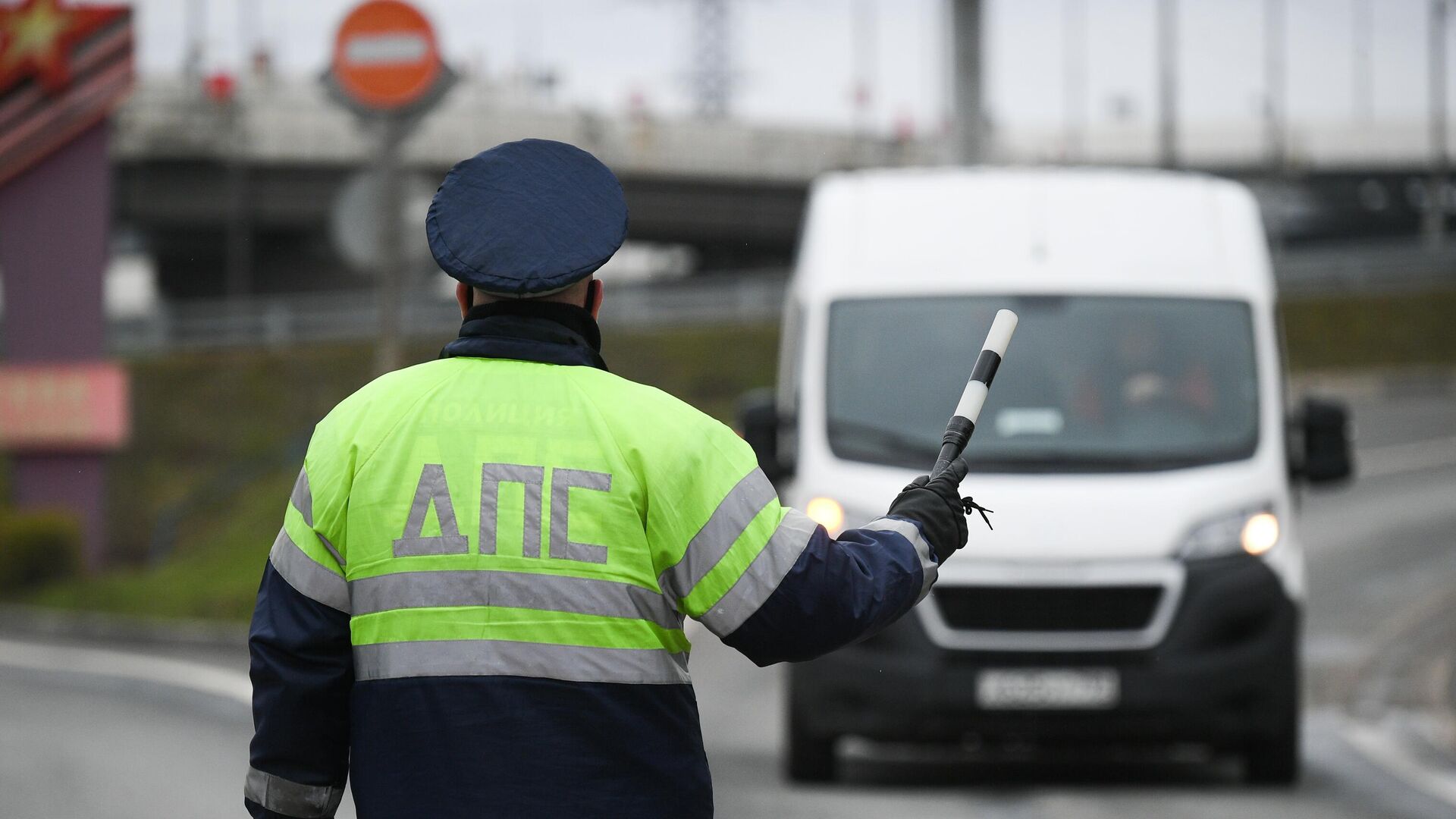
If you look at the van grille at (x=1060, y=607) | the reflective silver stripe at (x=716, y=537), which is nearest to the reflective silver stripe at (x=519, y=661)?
the reflective silver stripe at (x=716, y=537)

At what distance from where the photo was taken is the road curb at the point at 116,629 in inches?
670

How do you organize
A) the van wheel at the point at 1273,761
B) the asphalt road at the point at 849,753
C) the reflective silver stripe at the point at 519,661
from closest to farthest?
the reflective silver stripe at the point at 519,661
the asphalt road at the point at 849,753
the van wheel at the point at 1273,761

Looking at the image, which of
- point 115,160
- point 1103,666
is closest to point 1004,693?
point 1103,666

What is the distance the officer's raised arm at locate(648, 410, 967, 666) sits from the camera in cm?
284

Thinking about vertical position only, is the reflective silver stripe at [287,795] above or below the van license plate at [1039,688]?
above

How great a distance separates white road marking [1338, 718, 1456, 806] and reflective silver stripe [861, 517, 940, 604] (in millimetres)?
6402

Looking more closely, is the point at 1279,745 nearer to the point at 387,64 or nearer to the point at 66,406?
the point at 387,64

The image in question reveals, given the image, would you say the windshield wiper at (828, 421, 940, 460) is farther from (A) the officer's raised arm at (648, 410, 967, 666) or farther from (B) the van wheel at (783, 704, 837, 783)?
(A) the officer's raised arm at (648, 410, 967, 666)

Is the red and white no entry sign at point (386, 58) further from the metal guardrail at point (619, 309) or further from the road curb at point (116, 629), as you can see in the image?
the metal guardrail at point (619, 309)

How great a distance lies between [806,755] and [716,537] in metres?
6.57

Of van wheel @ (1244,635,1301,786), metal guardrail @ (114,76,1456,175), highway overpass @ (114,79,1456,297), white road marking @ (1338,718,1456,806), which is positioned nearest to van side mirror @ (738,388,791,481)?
van wheel @ (1244,635,1301,786)

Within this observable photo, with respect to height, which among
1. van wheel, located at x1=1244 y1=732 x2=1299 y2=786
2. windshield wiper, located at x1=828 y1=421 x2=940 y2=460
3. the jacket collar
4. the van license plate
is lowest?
van wheel, located at x1=1244 y1=732 x2=1299 y2=786

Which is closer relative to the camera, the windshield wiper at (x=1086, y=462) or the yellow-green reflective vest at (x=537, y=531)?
the yellow-green reflective vest at (x=537, y=531)

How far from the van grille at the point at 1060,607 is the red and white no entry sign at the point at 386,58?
5.23m
